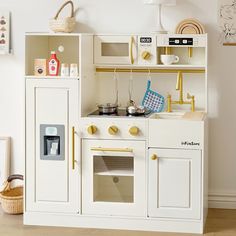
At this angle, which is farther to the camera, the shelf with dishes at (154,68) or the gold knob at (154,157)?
the shelf with dishes at (154,68)

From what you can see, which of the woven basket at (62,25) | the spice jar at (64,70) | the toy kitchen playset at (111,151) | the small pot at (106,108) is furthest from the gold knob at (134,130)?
the woven basket at (62,25)

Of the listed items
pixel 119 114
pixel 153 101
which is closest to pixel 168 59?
pixel 153 101

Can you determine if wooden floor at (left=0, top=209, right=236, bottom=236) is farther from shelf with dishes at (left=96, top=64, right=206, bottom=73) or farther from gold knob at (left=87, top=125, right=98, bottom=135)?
shelf with dishes at (left=96, top=64, right=206, bottom=73)

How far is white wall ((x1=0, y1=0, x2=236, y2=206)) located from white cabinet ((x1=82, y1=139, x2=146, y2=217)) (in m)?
0.78

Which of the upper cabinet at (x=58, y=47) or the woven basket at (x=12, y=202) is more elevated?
the upper cabinet at (x=58, y=47)

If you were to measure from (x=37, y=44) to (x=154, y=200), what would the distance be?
4.46 feet

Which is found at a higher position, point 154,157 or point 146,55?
point 146,55

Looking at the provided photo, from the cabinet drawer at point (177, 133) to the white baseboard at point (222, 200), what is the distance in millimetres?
800

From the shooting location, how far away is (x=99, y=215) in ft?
13.3

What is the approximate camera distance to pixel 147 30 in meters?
4.47

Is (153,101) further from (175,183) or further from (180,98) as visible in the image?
(175,183)

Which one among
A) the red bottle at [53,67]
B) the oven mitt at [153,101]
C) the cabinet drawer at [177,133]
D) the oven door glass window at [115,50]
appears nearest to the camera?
the cabinet drawer at [177,133]

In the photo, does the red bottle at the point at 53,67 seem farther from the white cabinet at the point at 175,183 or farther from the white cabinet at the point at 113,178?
the white cabinet at the point at 175,183

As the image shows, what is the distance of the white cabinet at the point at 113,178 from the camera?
3996 millimetres
